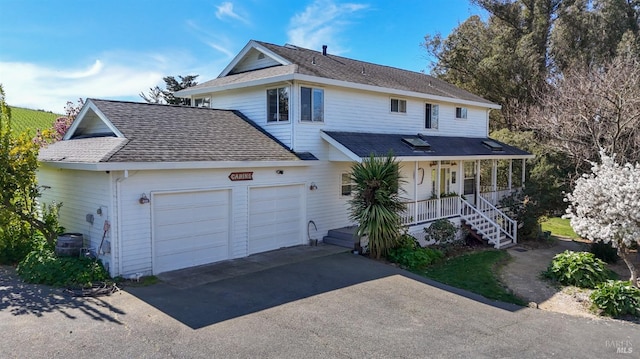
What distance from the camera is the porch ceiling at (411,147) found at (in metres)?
14.7

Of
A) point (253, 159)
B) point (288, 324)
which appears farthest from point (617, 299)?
point (253, 159)

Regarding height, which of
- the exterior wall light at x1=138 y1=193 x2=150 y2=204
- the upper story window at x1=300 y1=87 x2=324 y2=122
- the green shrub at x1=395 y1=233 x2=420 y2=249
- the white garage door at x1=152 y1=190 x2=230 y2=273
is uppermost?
the upper story window at x1=300 y1=87 x2=324 y2=122

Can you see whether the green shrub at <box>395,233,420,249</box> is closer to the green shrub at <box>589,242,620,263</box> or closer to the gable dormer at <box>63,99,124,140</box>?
the green shrub at <box>589,242,620,263</box>

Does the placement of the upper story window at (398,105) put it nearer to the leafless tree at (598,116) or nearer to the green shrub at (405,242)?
the green shrub at (405,242)

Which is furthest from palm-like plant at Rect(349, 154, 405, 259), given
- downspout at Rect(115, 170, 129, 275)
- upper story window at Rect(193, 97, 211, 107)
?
upper story window at Rect(193, 97, 211, 107)

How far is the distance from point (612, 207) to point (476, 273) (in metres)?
3.98

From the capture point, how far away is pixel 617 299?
366 inches

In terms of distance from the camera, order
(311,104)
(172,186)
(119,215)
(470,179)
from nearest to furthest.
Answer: (119,215) < (172,186) < (311,104) < (470,179)

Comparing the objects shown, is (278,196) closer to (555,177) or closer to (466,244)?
(466,244)

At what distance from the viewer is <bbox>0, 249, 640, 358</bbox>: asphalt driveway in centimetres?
669

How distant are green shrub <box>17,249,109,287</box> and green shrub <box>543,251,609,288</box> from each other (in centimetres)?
1204

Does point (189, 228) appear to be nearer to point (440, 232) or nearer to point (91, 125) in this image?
point (91, 125)

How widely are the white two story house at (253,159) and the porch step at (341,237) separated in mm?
53

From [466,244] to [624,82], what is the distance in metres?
9.37
